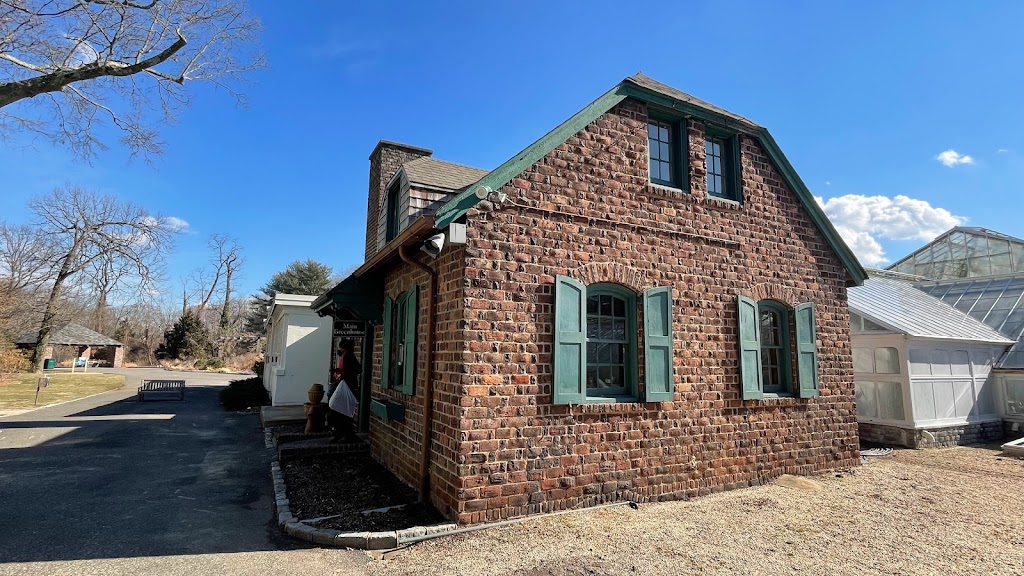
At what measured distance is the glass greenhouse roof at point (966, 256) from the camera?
18.2 meters

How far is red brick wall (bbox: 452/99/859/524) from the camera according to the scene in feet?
18.3

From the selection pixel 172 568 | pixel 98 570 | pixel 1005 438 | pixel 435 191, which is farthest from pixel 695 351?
pixel 1005 438

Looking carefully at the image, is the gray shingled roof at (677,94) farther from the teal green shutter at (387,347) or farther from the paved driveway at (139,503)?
the paved driveway at (139,503)

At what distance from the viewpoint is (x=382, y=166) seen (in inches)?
484

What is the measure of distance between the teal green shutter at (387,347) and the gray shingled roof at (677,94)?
197 inches

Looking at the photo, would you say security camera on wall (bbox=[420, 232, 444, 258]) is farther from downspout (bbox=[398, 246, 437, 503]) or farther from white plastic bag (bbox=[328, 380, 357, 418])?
white plastic bag (bbox=[328, 380, 357, 418])

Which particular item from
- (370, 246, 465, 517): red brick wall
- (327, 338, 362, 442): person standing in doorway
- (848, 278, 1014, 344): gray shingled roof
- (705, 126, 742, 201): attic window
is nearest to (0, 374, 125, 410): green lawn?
(327, 338, 362, 442): person standing in doorway

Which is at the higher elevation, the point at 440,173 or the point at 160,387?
the point at 440,173

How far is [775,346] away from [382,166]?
943 centimetres

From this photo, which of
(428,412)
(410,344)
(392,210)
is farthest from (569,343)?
(392,210)

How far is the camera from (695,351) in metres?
6.91

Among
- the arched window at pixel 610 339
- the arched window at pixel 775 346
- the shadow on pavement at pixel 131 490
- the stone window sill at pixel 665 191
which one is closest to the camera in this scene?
the shadow on pavement at pixel 131 490

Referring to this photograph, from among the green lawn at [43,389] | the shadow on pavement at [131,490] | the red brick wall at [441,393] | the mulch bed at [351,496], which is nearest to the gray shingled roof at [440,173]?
the red brick wall at [441,393]

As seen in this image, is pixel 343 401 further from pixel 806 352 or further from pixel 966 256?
pixel 966 256
